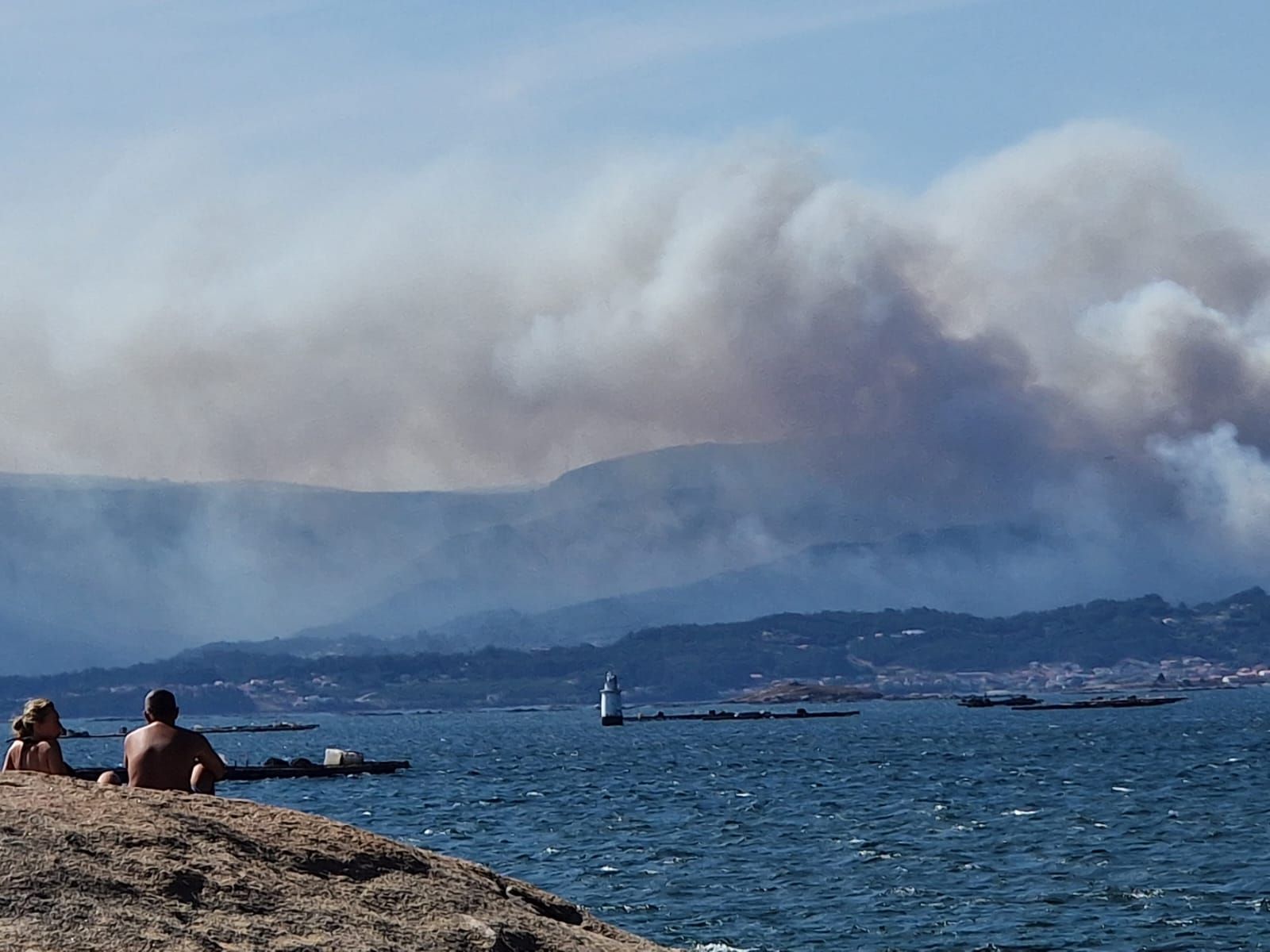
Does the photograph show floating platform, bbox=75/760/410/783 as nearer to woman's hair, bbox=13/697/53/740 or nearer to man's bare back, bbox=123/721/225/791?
woman's hair, bbox=13/697/53/740

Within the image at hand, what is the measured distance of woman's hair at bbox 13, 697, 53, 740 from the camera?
60.4 feet

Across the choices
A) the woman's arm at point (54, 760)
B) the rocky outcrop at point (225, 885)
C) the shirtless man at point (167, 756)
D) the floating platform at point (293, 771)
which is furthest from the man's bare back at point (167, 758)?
the floating platform at point (293, 771)

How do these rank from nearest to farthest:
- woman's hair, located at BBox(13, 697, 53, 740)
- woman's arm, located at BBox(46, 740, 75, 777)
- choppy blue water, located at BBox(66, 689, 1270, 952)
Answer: woman's hair, located at BBox(13, 697, 53, 740), woman's arm, located at BBox(46, 740, 75, 777), choppy blue water, located at BBox(66, 689, 1270, 952)

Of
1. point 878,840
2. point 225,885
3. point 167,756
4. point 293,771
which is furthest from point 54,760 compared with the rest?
point 293,771

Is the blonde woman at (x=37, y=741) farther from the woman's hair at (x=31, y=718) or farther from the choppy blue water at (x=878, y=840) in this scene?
the choppy blue water at (x=878, y=840)

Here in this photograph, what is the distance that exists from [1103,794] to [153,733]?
2746 inches

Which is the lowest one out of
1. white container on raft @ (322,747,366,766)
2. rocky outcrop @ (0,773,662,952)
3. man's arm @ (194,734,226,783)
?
white container on raft @ (322,747,366,766)

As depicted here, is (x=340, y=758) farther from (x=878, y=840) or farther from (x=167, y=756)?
(x=167, y=756)

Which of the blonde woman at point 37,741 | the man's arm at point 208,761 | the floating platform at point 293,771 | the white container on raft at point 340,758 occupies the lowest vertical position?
the floating platform at point 293,771

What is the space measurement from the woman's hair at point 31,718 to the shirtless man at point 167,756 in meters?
0.78

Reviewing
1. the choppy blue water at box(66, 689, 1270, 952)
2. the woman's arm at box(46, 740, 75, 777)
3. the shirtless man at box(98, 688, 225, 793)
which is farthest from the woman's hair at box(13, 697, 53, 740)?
the choppy blue water at box(66, 689, 1270, 952)

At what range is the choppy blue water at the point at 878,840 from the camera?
4209cm

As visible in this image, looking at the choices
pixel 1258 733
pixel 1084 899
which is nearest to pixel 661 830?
pixel 1084 899

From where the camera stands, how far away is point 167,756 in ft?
60.8
